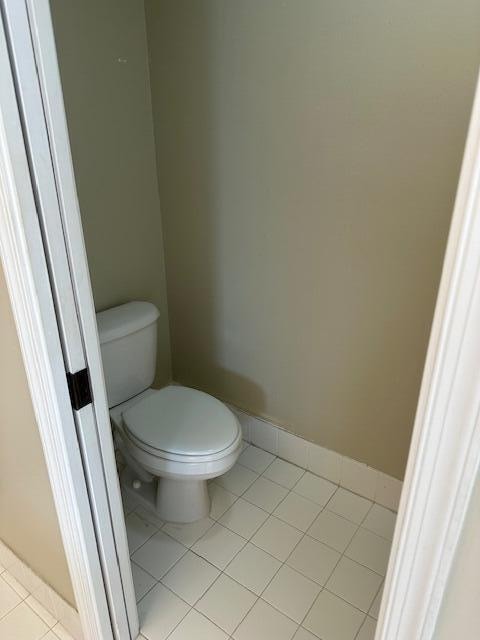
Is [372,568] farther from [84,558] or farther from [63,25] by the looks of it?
[63,25]

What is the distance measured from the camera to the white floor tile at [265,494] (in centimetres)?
182

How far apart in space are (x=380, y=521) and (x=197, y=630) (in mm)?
779

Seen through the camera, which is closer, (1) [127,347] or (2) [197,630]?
(2) [197,630]

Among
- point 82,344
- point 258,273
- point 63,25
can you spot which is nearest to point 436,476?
point 82,344

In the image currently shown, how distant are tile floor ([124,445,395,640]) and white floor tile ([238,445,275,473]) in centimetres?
4

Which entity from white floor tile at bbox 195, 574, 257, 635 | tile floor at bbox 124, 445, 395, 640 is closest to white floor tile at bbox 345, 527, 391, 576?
tile floor at bbox 124, 445, 395, 640

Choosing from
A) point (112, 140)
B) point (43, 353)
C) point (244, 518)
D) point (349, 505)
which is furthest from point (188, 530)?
point (112, 140)

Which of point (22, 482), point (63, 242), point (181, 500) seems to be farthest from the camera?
point (181, 500)

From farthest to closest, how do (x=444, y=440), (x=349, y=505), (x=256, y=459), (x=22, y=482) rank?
(x=256, y=459), (x=349, y=505), (x=22, y=482), (x=444, y=440)

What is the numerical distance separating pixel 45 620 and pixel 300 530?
898 mm

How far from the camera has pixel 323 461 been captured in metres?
1.91

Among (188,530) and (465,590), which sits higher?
(465,590)

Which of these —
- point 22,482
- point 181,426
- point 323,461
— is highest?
point 22,482

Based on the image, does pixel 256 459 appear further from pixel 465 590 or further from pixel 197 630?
pixel 465 590
